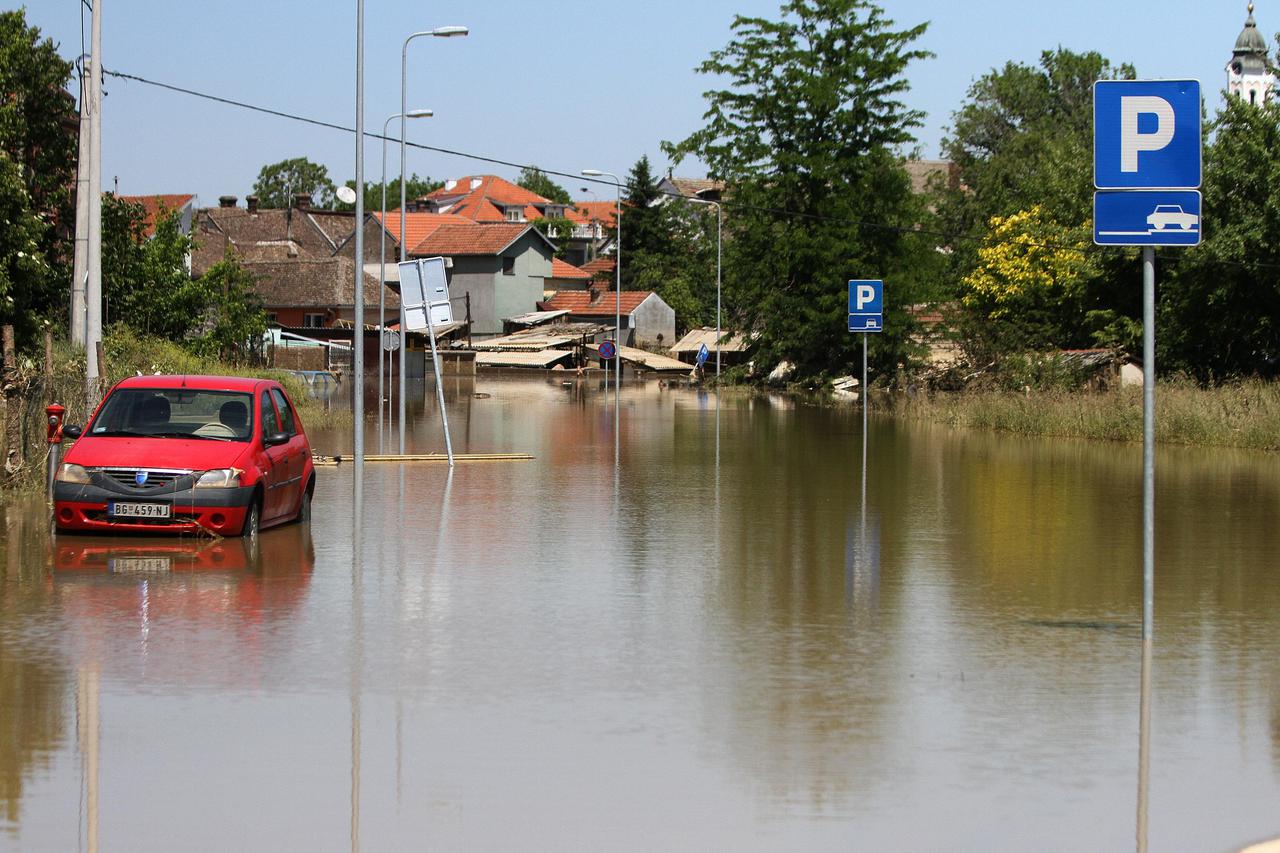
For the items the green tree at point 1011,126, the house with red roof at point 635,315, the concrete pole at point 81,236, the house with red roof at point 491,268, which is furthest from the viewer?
the house with red roof at point 491,268

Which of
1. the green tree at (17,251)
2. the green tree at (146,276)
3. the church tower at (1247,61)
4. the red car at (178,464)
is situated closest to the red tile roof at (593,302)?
the church tower at (1247,61)

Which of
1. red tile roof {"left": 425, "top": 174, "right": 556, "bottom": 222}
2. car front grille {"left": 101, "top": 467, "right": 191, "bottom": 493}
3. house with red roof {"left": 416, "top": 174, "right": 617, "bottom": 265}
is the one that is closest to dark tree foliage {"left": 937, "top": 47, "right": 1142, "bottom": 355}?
car front grille {"left": 101, "top": 467, "right": 191, "bottom": 493}

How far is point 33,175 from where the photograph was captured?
108 ft

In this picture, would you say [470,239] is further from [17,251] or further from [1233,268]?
[17,251]

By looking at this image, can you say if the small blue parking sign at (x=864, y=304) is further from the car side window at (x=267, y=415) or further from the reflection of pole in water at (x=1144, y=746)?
the reflection of pole in water at (x=1144, y=746)

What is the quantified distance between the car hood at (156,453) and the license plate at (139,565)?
1118 mm

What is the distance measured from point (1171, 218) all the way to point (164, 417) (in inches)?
406

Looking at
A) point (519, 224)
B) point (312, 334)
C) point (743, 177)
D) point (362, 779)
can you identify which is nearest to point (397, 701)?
point (362, 779)

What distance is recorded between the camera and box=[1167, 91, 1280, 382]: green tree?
3506 cm

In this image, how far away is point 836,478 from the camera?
76.6 feet

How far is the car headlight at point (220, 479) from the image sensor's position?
1495 cm

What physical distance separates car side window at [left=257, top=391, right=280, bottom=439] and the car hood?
2.15 ft

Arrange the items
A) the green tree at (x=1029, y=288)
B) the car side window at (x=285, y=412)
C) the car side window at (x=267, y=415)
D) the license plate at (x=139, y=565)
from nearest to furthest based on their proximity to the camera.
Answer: the license plate at (x=139, y=565) < the car side window at (x=267, y=415) < the car side window at (x=285, y=412) < the green tree at (x=1029, y=288)

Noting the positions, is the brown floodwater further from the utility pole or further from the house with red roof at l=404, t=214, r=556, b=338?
the house with red roof at l=404, t=214, r=556, b=338
